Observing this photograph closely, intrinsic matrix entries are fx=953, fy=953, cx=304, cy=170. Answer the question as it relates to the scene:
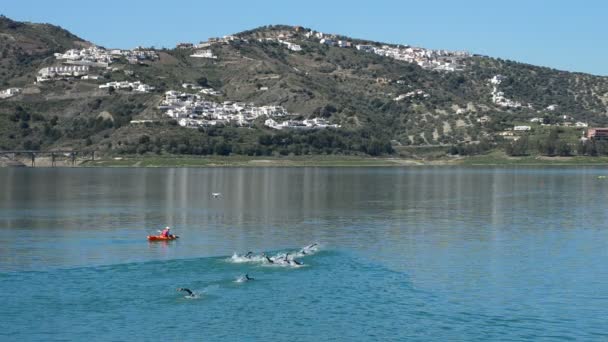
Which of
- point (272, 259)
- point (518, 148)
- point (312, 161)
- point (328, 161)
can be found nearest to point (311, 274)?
point (272, 259)

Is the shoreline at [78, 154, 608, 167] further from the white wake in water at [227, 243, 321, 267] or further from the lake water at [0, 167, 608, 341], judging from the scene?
the white wake in water at [227, 243, 321, 267]

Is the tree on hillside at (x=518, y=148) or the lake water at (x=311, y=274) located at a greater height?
the tree on hillside at (x=518, y=148)

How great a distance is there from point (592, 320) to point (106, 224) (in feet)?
128

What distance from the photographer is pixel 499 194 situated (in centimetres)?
9606

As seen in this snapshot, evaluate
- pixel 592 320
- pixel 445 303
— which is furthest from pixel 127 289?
pixel 592 320

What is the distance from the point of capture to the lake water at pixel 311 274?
30.9 m

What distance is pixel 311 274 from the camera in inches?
1594

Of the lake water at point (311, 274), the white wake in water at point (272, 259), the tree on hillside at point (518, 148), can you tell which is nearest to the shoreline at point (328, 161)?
the tree on hillside at point (518, 148)

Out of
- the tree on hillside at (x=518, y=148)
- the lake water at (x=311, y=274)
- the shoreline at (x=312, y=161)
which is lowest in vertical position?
the lake water at (x=311, y=274)

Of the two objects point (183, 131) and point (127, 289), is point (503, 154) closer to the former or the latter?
point (183, 131)

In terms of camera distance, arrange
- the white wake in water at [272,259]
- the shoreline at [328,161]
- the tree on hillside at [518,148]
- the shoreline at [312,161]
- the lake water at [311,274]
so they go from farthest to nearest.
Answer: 1. the tree on hillside at [518,148]
2. the shoreline at [312,161]
3. the shoreline at [328,161]
4. the white wake in water at [272,259]
5. the lake water at [311,274]

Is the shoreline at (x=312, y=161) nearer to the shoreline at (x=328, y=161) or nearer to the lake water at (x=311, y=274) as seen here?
the shoreline at (x=328, y=161)

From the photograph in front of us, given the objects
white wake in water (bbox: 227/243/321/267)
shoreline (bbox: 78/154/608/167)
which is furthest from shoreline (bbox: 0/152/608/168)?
white wake in water (bbox: 227/243/321/267)

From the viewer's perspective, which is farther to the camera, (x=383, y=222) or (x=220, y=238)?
(x=383, y=222)
